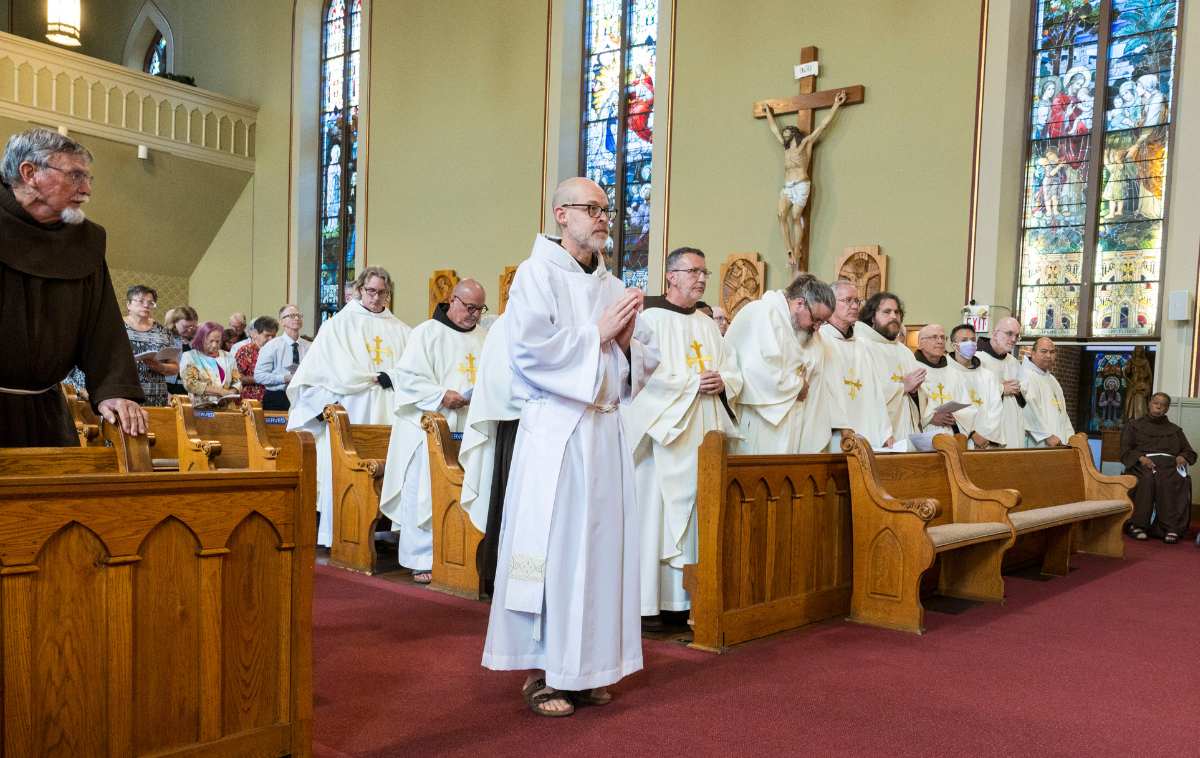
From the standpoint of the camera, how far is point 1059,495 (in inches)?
264

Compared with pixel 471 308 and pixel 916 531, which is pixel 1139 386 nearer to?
pixel 916 531

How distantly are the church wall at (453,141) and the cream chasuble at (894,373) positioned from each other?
264 inches

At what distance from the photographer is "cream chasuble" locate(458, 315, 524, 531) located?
452cm

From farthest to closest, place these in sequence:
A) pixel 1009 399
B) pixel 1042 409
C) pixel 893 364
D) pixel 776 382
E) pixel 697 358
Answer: pixel 1042 409, pixel 1009 399, pixel 893 364, pixel 776 382, pixel 697 358

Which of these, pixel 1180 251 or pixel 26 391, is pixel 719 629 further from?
pixel 1180 251

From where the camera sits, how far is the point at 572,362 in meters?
3.02

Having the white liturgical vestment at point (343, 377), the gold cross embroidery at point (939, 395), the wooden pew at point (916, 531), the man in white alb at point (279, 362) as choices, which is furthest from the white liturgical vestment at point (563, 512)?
the man in white alb at point (279, 362)

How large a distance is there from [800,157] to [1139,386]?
13.1 feet

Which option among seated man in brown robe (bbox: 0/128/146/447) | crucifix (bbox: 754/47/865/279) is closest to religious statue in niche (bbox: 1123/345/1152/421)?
crucifix (bbox: 754/47/865/279)

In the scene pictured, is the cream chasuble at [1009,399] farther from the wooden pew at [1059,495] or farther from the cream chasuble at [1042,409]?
the wooden pew at [1059,495]

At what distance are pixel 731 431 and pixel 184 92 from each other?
12.4 metres

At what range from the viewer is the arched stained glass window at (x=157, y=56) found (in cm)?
1647

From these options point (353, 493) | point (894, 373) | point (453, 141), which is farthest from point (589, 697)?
point (453, 141)

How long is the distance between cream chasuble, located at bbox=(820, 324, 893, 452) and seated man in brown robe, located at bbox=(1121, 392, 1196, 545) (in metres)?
3.78
